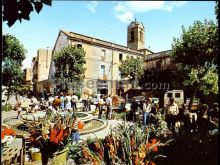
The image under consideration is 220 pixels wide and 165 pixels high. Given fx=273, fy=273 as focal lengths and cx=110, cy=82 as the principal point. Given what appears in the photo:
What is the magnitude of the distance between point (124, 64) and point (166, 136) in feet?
106

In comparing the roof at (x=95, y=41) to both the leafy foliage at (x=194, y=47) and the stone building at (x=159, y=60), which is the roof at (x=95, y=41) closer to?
the stone building at (x=159, y=60)

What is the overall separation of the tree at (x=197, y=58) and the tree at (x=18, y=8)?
73.4 ft

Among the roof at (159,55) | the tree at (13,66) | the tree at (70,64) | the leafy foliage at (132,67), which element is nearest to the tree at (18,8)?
the tree at (13,66)

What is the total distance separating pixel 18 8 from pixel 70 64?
97.7 ft

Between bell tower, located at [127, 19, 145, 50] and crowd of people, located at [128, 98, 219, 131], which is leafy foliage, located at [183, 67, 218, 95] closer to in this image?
crowd of people, located at [128, 98, 219, 131]

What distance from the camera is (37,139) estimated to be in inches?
179

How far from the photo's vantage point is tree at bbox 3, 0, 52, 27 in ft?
12.0

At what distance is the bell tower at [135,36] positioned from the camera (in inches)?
2080

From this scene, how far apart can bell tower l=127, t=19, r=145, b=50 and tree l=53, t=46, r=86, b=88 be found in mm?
21137

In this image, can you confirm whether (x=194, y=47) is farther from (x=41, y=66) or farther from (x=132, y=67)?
(x=41, y=66)

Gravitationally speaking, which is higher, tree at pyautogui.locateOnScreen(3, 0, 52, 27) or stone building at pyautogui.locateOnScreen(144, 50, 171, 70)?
stone building at pyautogui.locateOnScreen(144, 50, 171, 70)

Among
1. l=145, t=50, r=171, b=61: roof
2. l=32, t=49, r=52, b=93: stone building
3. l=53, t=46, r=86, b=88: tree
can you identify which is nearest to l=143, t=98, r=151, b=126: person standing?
l=53, t=46, r=86, b=88: tree

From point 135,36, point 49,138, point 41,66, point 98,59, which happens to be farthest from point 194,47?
point 41,66

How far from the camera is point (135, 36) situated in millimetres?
53219
